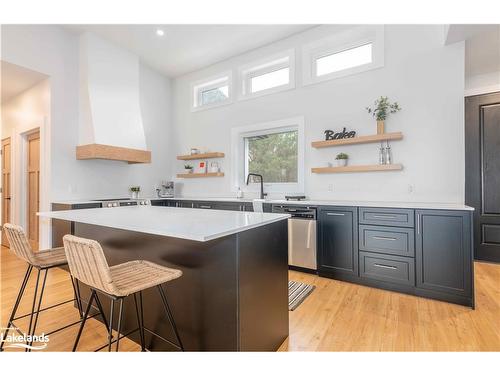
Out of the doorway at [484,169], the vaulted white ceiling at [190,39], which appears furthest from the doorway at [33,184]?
the doorway at [484,169]

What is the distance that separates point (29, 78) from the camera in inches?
151

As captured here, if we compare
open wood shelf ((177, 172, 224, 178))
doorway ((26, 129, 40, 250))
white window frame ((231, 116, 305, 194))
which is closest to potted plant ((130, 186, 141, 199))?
open wood shelf ((177, 172, 224, 178))

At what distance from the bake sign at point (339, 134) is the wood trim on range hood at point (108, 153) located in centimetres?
303

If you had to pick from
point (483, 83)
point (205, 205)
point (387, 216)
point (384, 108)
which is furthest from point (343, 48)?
point (205, 205)

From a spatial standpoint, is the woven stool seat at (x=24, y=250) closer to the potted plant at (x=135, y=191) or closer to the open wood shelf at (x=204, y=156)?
the potted plant at (x=135, y=191)

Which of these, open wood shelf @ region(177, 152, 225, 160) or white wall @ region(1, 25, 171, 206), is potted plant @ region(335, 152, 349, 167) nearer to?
open wood shelf @ region(177, 152, 225, 160)

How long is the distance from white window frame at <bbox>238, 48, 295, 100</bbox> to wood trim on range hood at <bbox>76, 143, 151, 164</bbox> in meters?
2.04

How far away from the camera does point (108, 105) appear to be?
405 cm

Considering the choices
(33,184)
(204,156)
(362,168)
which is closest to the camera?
(362,168)

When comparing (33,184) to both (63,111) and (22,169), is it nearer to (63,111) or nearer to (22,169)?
(22,169)

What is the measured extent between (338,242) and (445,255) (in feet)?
3.23

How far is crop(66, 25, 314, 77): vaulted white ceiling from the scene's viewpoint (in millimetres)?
3789
